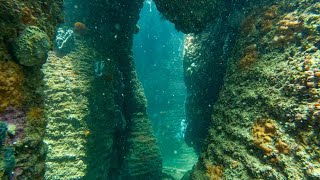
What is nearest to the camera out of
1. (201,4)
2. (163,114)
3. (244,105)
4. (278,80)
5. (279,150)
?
(279,150)

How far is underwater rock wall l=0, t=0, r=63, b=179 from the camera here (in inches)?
70.5

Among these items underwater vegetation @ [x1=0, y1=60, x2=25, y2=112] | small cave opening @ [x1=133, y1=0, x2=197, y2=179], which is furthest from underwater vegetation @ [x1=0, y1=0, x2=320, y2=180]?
small cave opening @ [x1=133, y1=0, x2=197, y2=179]

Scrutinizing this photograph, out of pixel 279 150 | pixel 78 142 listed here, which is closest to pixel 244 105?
pixel 279 150

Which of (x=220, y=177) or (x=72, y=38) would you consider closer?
(x=220, y=177)

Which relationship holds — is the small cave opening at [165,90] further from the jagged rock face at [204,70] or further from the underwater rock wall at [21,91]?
the underwater rock wall at [21,91]

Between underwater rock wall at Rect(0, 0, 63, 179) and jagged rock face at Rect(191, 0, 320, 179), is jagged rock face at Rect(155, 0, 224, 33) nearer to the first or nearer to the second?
jagged rock face at Rect(191, 0, 320, 179)

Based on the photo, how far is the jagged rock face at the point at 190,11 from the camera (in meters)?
4.10

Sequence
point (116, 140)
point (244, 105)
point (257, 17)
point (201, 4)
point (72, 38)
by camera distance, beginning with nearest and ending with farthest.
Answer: point (244, 105)
point (257, 17)
point (201, 4)
point (72, 38)
point (116, 140)

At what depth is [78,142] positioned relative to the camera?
14.2 ft

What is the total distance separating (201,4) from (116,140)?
11.3 feet

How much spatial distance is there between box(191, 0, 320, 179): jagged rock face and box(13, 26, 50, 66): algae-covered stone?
7.13 feet

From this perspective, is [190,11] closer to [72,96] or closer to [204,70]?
[204,70]

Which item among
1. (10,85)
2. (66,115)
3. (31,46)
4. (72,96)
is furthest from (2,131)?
(72,96)

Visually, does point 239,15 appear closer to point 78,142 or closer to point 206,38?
point 206,38
